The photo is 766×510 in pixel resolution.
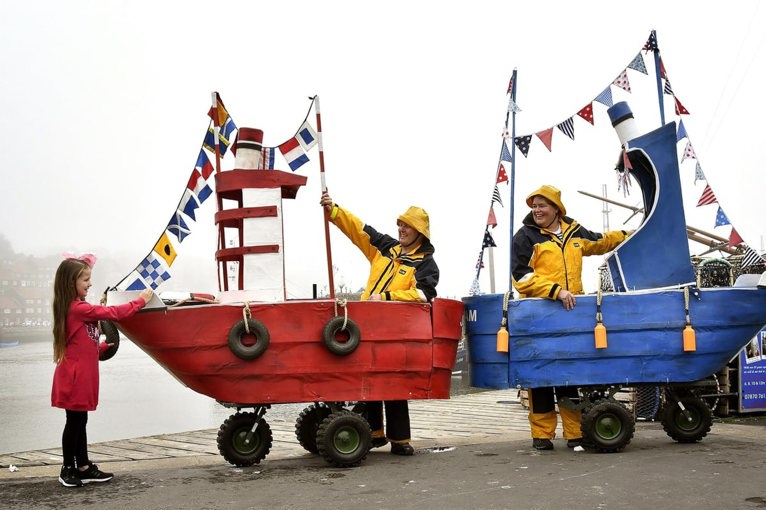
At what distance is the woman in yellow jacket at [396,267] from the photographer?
553 centimetres

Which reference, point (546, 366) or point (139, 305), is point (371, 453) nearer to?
point (546, 366)

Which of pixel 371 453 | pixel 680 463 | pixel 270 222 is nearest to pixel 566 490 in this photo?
pixel 680 463

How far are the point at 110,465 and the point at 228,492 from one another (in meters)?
1.81

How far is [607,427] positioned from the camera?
213 inches

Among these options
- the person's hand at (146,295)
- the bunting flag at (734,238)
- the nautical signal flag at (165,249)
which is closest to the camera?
the person's hand at (146,295)

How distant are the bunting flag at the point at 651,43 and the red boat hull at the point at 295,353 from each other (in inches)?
109

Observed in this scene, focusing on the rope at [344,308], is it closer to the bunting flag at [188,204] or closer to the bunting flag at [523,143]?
the bunting flag at [188,204]

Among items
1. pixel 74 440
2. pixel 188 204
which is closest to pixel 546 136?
pixel 188 204

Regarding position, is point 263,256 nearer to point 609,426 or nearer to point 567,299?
point 567,299

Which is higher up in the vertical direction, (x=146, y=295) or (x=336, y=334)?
(x=146, y=295)

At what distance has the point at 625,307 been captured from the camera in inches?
217

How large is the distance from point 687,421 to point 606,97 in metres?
2.43

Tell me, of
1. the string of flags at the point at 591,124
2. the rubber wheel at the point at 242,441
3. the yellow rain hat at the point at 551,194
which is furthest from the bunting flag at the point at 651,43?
the rubber wheel at the point at 242,441

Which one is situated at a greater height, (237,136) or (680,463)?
(237,136)
